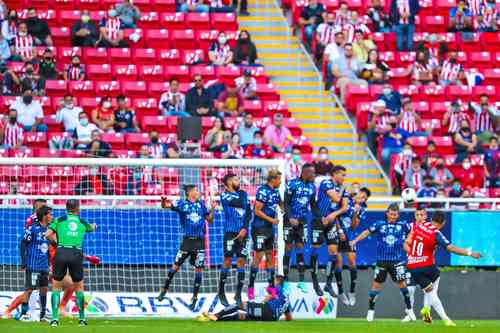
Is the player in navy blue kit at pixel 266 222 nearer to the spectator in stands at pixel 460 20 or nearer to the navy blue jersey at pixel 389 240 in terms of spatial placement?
the navy blue jersey at pixel 389 240

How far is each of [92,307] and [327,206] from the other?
4.31 metres

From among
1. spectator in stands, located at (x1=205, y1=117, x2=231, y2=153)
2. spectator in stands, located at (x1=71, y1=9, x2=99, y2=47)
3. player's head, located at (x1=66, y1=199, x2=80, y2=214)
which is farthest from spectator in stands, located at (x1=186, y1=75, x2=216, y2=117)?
player's head, located at (x1=66, y1=199, x2=80, y2=214)

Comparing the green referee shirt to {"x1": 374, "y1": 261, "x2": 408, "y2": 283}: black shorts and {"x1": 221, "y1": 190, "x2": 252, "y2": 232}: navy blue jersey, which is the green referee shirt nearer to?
{"x1": 221, "y1": 190, "x2": 252, "y2": 232}: navy blue jersey

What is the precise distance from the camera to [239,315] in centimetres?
2450

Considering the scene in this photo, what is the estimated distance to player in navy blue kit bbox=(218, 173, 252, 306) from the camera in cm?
2516

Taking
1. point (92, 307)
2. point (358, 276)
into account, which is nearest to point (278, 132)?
point (358, 276)

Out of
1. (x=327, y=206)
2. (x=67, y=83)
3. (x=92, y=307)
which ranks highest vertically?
(x=67, y=83)

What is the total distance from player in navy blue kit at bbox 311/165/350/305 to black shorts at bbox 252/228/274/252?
2.94ft

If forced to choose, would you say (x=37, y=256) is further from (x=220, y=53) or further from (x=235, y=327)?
(x=220, y=53)

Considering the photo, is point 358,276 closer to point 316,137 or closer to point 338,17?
point 316,137

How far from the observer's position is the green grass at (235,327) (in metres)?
21.4

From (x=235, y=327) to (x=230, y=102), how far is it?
33.5 feet

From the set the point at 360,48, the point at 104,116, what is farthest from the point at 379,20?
the point at 104,116

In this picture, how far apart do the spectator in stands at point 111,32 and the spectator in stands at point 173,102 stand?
6.63ft
